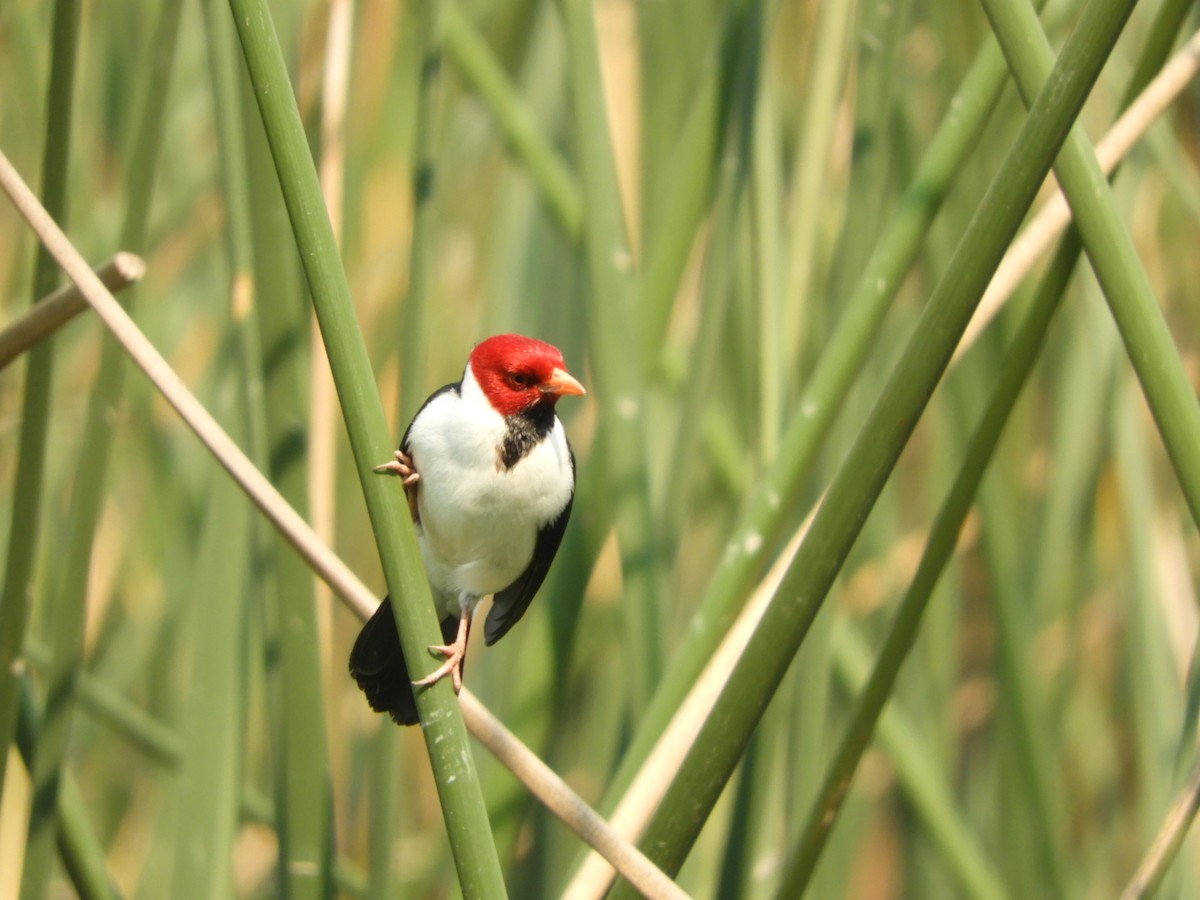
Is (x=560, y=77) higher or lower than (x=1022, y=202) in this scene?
higher

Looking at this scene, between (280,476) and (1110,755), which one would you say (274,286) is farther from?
(1110,755)

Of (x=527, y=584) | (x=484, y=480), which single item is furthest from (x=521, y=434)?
(x=527, y=584)

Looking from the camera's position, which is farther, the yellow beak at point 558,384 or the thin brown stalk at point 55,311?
the yellow beak at point 558,384

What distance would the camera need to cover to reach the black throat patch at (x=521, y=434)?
140cm

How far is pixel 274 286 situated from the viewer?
46.5 inches

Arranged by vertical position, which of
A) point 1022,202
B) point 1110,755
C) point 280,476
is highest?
point 1022,202

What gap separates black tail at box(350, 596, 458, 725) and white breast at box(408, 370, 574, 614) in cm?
12

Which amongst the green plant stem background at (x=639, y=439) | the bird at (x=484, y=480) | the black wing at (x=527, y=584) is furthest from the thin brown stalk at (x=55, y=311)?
the black wing at (x=527, y=584)

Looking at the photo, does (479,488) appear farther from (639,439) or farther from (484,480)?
(639,439)

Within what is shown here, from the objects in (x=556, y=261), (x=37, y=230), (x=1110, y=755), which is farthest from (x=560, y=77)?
(x=1110, y=755)

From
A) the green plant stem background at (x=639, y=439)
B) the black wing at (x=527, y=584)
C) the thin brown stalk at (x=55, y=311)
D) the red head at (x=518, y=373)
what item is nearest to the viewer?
the green plant stem background at (x=639, y=439)

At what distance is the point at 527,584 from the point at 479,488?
19 cm

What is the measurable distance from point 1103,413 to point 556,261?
3.01 feet

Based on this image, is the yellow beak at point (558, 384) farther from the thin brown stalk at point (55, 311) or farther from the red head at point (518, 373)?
the thin brown stalk at point (55, 311)
